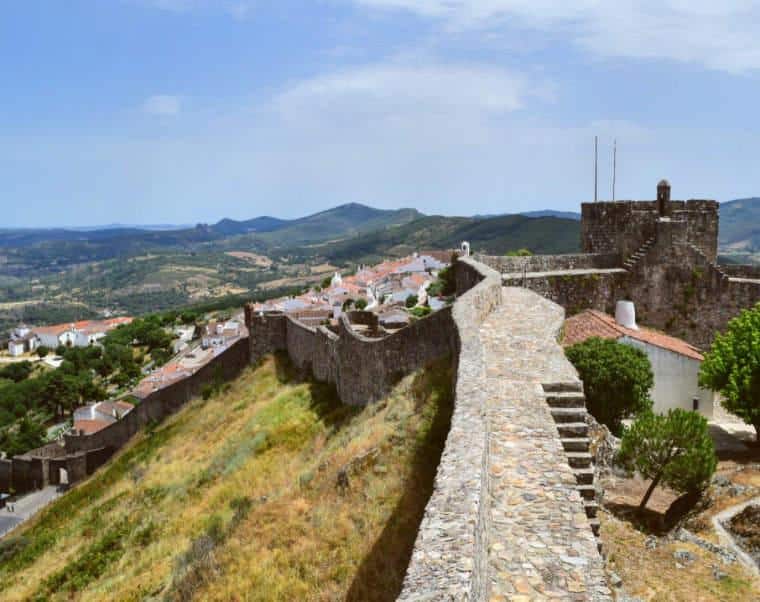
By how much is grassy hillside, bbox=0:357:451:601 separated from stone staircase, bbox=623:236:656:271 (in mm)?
8358

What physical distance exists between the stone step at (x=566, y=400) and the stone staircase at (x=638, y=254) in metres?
11.5

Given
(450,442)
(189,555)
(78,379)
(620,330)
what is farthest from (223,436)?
(78,379)

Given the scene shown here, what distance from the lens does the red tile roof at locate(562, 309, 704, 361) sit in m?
15.8

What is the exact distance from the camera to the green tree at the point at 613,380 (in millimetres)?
14117

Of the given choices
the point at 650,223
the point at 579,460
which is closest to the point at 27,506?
the point at 650,223

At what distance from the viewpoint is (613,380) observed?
46.4 ft

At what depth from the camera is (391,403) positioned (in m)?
12.2

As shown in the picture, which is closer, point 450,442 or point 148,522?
point 450,442

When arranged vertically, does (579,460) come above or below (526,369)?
below

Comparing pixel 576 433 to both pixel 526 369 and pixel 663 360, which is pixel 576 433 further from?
pixel 663 360

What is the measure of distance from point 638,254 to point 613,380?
212 inches

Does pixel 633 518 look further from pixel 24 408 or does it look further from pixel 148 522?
pixel 24 408

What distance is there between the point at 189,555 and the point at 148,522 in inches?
173

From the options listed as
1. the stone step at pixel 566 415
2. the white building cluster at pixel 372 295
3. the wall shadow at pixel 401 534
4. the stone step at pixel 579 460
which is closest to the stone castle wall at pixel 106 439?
the wall shadow at pixel 401 534
